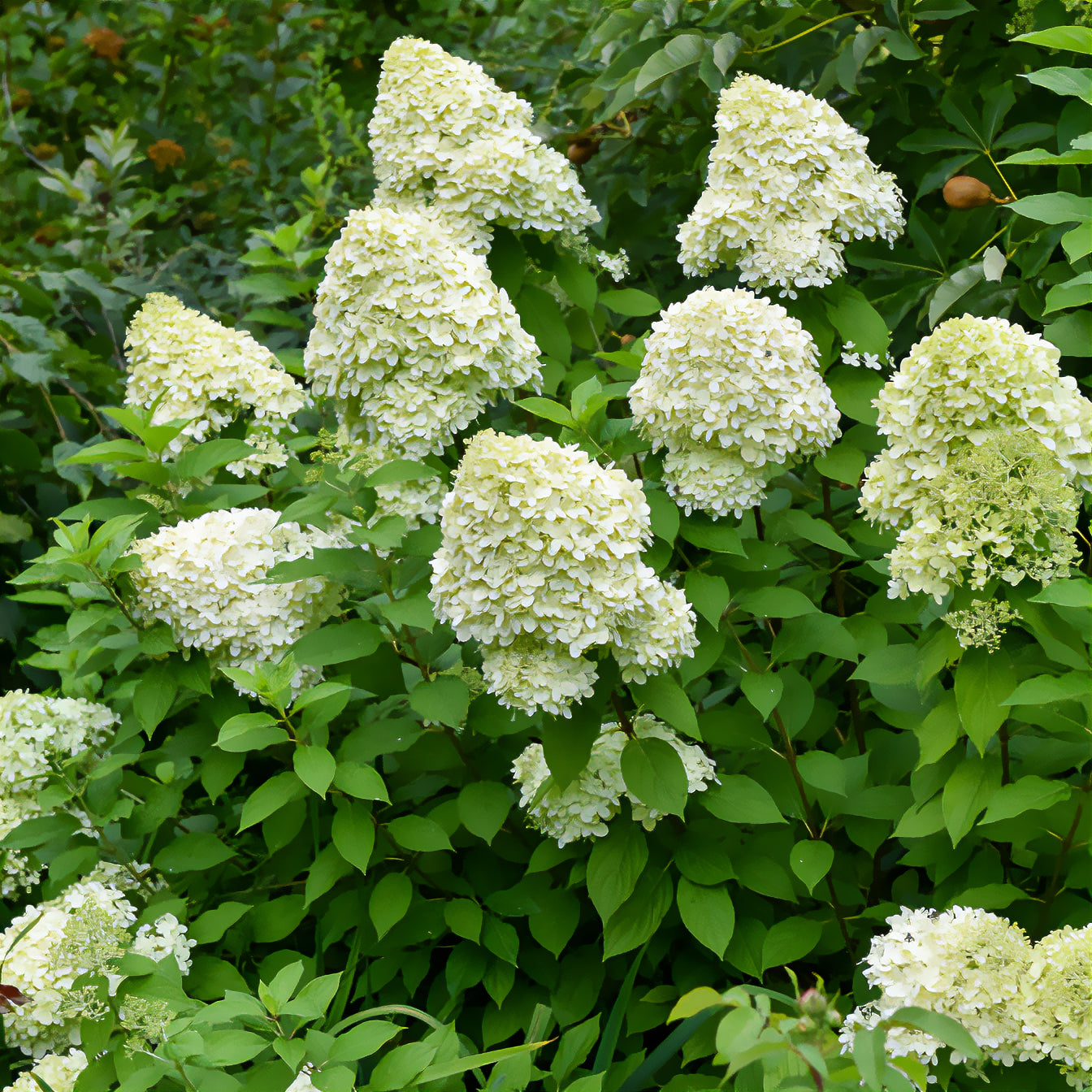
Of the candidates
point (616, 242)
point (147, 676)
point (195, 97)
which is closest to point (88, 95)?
point (195, 97)

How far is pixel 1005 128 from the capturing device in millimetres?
2912

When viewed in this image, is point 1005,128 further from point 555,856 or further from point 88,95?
point 88,95

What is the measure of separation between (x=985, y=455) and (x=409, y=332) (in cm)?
105

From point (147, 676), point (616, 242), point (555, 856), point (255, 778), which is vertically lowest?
point (255, 778)

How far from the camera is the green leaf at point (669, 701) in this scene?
1837mm

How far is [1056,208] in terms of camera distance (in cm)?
186

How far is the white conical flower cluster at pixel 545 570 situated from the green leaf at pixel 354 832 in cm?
42

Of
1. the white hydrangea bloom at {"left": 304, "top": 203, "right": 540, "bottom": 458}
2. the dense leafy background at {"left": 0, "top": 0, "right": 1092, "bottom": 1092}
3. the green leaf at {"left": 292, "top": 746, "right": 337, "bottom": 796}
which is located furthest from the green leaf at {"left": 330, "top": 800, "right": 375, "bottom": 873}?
the white hydrangea bloom at {"left": 304, "top": 203, "right": 540, "bottom": 458}

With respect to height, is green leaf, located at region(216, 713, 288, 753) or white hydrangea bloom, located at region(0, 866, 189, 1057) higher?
green leaf, located at region(216, 713, 288, 753)

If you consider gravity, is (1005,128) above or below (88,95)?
above

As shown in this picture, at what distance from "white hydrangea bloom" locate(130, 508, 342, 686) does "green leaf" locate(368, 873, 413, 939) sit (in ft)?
1.43

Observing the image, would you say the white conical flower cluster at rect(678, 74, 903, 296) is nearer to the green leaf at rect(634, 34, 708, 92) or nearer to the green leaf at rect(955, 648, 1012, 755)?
the green leaf at rect(634, 34, 708, 92)

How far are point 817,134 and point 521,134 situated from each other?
63 cm

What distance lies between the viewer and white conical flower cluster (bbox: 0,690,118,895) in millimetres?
2334
